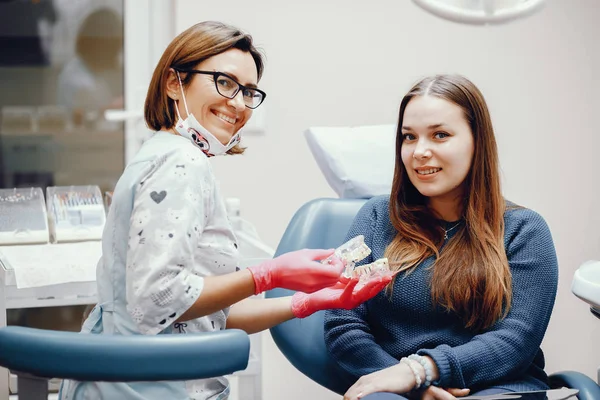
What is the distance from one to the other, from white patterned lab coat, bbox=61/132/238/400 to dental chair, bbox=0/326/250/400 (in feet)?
0.46

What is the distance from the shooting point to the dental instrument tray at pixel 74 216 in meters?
2.15

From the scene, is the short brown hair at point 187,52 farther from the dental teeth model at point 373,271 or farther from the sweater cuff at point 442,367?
the sweater cuff at point 442,367

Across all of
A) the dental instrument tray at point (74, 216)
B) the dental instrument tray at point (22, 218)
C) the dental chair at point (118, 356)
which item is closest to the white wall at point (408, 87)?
the dental instrument tray at point (74, 216)

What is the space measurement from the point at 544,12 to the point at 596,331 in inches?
49.2

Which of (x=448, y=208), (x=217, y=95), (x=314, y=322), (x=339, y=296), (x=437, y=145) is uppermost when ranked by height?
(x=217, y=95)

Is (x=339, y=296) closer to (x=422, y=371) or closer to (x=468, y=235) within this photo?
(x=422, y=371)

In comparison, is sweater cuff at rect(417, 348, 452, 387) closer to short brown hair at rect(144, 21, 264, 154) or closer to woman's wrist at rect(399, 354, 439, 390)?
woman's wrist at rect(399, 354, 439, 390)

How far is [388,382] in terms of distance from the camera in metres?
1.50

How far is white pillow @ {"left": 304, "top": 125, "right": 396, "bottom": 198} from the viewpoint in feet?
6.41

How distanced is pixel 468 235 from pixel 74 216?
115cm

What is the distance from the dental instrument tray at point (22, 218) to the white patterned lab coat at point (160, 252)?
0.82 metres

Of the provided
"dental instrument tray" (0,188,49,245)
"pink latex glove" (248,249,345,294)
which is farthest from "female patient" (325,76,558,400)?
"dental instrument tray" (0,188,49,245)

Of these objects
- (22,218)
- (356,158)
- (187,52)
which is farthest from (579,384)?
(22,218)

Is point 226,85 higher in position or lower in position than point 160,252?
higher
